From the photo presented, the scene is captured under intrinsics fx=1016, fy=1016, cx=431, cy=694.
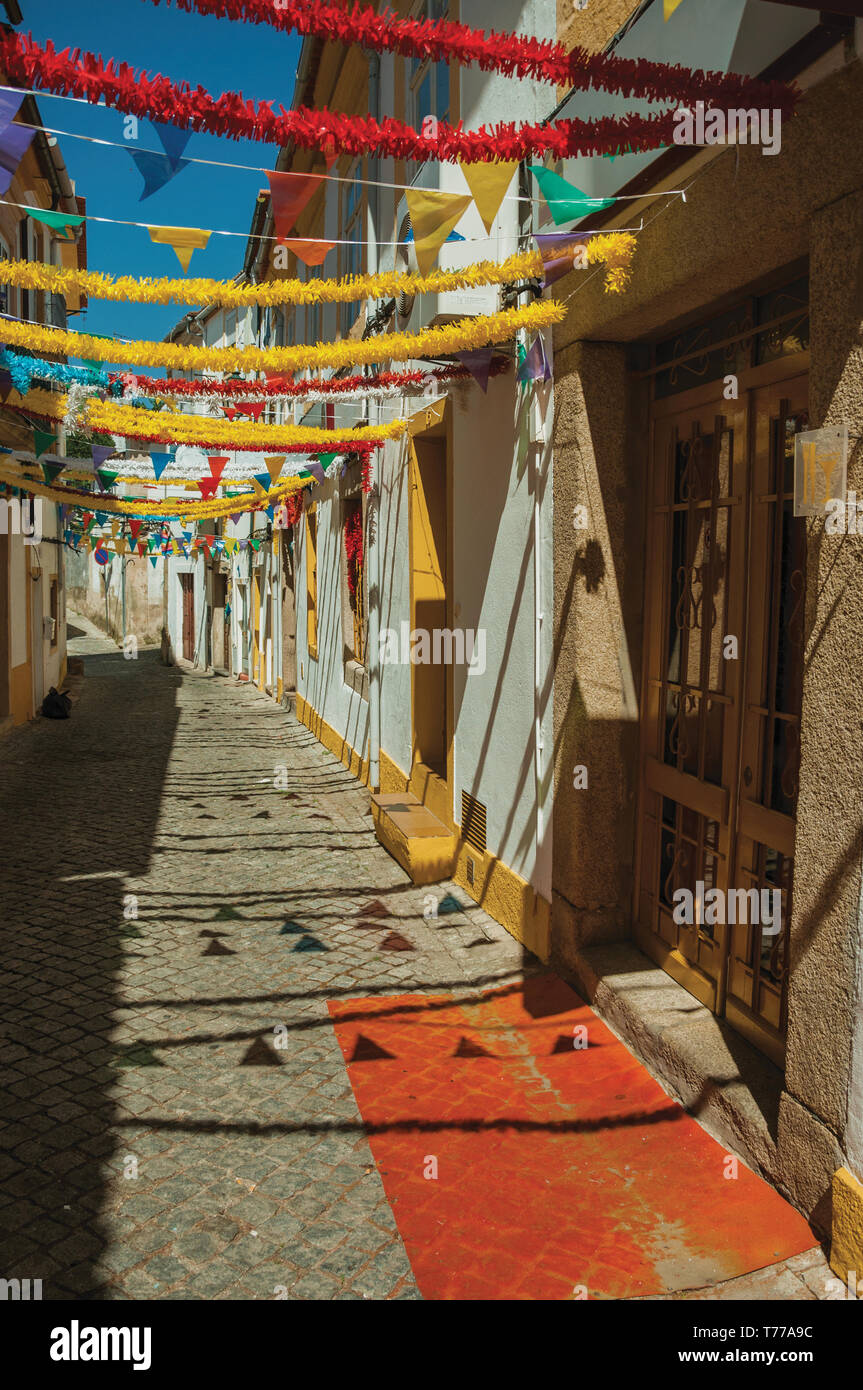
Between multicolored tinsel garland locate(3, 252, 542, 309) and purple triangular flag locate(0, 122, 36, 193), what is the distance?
959 millimetres

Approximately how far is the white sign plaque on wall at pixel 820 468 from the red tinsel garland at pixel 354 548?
29.2 feet

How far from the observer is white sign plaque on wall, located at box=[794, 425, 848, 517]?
2957 mm

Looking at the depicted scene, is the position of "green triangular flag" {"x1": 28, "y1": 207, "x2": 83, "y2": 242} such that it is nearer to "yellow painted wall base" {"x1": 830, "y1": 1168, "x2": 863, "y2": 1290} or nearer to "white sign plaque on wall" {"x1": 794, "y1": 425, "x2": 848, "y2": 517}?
"white sign plaque on wall" {"x1": 794, "y1": 425, "x2": 848, "y2": 517}

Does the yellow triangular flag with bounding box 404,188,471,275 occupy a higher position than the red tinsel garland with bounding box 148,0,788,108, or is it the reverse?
the red tinsel garland with bounding box 148,0,788,108

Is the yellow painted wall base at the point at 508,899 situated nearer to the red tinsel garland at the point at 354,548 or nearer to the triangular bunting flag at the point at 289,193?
the triangular bunting flag at the point at 289,193

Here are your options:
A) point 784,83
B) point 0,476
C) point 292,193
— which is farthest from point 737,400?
point 0,476

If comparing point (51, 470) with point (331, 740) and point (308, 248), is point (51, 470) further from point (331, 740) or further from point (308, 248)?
point (308, 248)

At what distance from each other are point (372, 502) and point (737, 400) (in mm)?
6631

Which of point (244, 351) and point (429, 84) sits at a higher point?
point (429, 84)

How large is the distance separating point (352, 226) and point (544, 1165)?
10.7 metres

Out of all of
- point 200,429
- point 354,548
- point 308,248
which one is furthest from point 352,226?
point 308,248

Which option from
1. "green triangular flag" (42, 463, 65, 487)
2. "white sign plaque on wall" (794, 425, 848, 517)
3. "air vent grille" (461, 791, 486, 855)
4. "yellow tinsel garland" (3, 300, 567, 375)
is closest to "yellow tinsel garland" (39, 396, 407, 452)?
"green triangular flag" (42, 463, 65, 487)

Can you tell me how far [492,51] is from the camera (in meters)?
2.85

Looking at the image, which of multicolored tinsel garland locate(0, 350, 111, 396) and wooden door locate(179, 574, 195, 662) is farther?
wooden door locate(179, 574, 195, 662)
